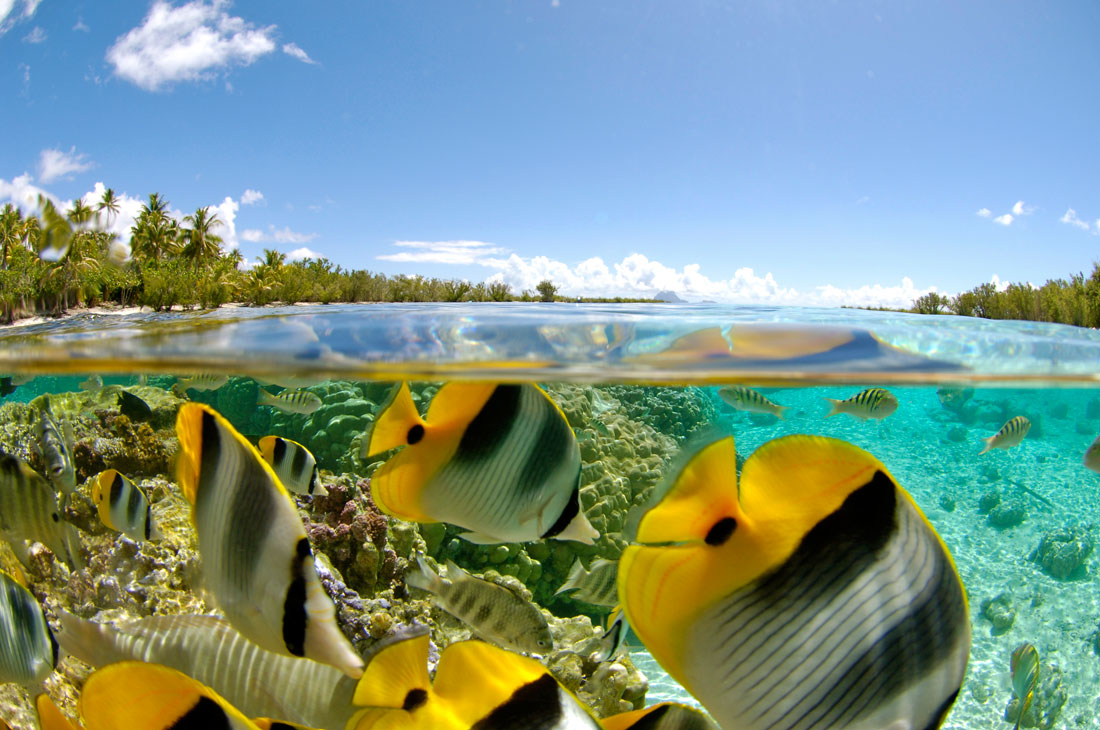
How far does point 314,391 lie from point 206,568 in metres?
2.28

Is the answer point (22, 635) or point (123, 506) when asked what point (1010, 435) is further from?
point (22, 635)

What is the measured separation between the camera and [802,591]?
1063mm

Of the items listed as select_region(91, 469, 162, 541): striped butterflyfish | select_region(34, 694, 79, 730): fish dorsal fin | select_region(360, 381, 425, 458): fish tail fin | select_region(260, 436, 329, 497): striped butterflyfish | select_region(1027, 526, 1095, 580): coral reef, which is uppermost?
select_region(360, 381, 425, 458): fish tail fin

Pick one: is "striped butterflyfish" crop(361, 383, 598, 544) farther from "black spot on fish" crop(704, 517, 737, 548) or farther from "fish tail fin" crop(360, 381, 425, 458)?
"black spot on fish" crop(704, 517, 737, 548)

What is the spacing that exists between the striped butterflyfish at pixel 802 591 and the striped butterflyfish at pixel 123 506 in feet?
5.79

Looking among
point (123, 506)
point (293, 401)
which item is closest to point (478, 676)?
point (123, 506)

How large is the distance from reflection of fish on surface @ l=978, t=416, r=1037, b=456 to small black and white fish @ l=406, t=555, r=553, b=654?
243 centimetres

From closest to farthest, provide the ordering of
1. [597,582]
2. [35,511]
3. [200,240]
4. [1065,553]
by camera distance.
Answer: [597,582] → [35,511] → [1065,553] → [200,240]

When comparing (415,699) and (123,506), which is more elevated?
(123,506)

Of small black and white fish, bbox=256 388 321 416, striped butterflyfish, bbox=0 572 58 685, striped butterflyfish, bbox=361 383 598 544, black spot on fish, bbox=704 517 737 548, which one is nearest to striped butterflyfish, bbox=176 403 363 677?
striped butterflyfish, bbox=361 383 598 544

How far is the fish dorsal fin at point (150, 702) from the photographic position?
1270mm

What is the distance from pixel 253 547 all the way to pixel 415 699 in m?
0.49

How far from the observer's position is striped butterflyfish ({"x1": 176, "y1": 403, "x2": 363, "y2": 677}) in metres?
1.23

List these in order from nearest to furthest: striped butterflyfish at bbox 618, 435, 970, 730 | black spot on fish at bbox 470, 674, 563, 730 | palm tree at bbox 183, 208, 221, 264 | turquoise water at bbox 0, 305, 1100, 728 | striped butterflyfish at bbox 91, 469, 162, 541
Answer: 1. striped butterflyfish at bbox 618, 435, 970, 730
2. black spot on fish at bbox 470, 674, 563, 730
3. striped butterflyfish at bbox 91, 469, 162, 541
4. turquoise water at bbox 0, 305, 1100, 728
5. palm tree at bbox 183, 208, 221, 264
